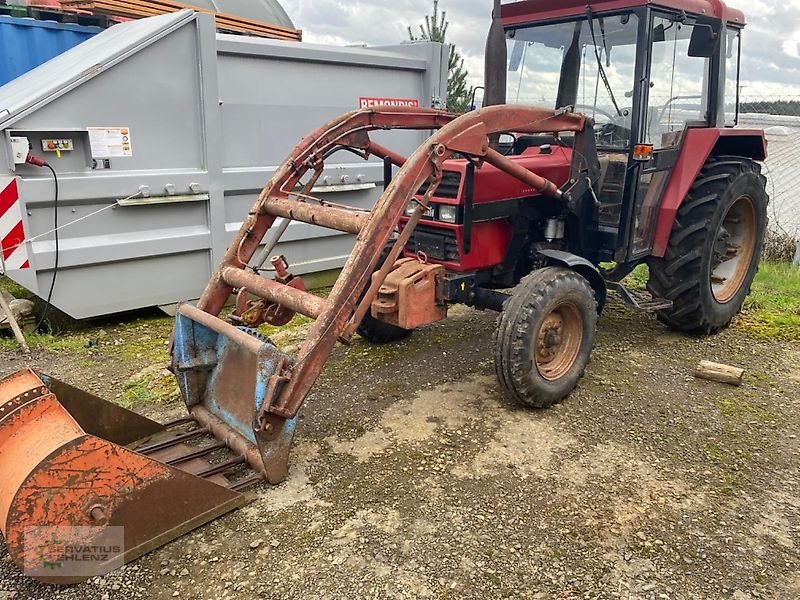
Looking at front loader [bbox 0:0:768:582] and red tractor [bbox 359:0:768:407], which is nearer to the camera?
front loader [bbox 0:0:768:582]

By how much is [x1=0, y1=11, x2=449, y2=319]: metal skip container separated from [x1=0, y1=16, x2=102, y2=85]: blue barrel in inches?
33.9

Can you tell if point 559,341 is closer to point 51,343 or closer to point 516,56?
point 516,56

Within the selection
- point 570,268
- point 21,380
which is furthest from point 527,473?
point 21,380


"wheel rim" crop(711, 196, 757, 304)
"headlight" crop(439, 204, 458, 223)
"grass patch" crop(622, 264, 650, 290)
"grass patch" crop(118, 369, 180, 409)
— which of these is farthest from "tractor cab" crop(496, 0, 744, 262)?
"grass patch" crop(118, 369, 180, 409)

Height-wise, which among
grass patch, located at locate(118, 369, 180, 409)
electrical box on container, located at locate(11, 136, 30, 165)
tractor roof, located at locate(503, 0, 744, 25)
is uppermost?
tractor roof, located at locate(503, 0, 744, 25)

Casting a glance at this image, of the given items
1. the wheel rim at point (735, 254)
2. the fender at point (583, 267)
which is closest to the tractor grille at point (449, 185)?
the fender at point (583, 267)

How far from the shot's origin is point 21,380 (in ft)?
9.07

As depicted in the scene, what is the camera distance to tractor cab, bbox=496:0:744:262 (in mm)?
4094

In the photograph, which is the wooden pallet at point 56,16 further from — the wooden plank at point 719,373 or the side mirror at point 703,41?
the wooden plank at point 719,373

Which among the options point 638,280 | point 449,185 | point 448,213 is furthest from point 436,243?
point 638,280

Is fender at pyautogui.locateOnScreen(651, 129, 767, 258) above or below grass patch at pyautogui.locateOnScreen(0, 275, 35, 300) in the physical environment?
above

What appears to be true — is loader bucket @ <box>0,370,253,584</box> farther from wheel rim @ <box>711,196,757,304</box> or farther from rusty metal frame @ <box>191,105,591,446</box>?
wheel rim @ <box>711,196,757,304</box>

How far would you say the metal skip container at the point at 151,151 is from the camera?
446cm

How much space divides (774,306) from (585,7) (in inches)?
127
